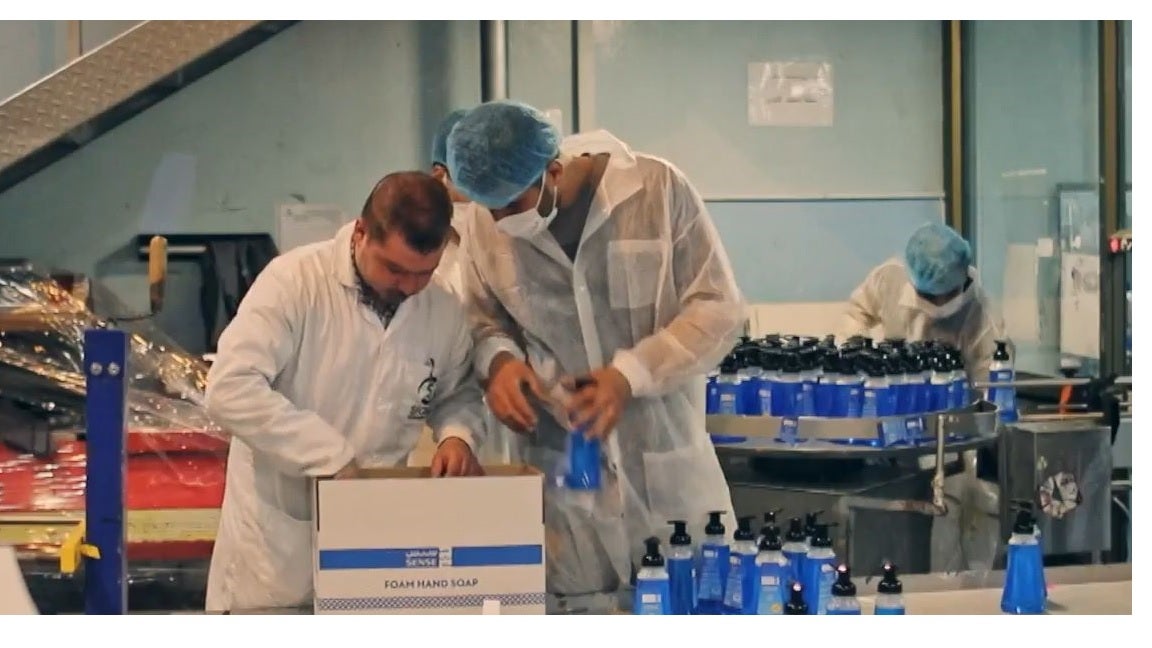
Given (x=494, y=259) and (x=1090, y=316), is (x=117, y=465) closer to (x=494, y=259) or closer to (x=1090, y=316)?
(x=494, y=259)

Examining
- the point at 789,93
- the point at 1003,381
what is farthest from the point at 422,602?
the point at 789,93

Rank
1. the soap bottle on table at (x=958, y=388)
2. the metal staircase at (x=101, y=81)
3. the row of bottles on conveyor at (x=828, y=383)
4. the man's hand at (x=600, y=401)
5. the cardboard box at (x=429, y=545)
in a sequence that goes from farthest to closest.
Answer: the metal staircase at (x=101, y=81), the soap bottle on table at (x=958, y=388), the row of bottles on conveyor at (x=828, y=383), the man's hand at (x=600, y=401), the cardboard box at (x=429, y=545)

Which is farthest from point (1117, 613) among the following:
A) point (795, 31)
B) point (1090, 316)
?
point (795, 31)

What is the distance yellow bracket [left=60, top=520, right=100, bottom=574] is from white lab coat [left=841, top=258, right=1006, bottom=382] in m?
1.85

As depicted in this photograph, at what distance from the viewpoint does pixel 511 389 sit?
1987 millimetres

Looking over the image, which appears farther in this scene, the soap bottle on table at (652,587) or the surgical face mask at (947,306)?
the surgical face mask at (947,306)

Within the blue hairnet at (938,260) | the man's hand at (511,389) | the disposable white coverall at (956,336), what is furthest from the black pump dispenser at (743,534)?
the blue hairnet at (938,260)

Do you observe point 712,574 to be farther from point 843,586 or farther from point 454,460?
point 454,460

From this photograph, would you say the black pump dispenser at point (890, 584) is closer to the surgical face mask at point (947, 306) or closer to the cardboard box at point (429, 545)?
the cardboard box at point (429, 545)

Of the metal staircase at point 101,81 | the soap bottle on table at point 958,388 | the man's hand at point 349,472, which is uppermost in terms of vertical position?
the metal staircase at point 101,81

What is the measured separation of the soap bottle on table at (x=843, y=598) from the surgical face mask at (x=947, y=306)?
1.29m

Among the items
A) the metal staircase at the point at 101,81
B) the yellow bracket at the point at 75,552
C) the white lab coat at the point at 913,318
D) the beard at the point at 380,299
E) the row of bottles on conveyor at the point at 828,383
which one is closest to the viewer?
the yellow bracket at the point at 75,552

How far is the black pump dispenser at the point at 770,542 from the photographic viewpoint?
178 centimetres

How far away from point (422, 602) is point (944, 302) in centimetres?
161
